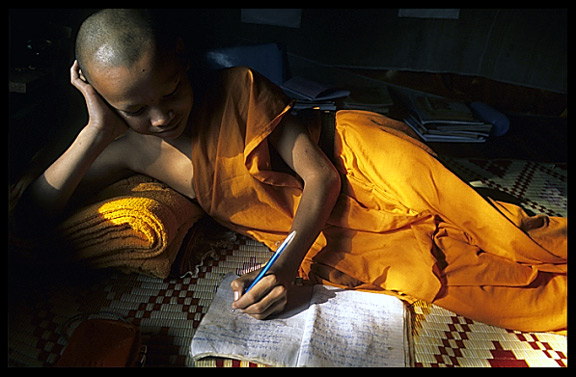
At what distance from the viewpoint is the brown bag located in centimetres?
77

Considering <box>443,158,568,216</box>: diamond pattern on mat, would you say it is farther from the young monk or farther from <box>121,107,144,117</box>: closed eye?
<box>121,107,144,117</box>: closed eye

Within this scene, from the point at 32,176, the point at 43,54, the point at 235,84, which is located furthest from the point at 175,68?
the point at 43,54

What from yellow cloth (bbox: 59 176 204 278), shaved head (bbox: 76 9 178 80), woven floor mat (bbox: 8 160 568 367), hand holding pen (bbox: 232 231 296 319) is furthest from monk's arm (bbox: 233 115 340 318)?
shaved head (bbox: 76 9 178 80)

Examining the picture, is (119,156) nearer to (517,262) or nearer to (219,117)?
(219,117)

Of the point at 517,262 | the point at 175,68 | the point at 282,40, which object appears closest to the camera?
the point at 175,68

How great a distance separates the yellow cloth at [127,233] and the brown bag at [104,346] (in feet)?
→ 0.73

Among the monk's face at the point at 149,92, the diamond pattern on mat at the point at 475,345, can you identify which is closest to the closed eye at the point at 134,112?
the monk's face at the point at 149,92

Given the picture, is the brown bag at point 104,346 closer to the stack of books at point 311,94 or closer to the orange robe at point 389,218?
the orange robe at point 389,218

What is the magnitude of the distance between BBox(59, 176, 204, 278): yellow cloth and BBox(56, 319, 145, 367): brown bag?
0.22m

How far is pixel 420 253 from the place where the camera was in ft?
3.43

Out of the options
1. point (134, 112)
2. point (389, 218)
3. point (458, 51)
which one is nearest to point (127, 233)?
point (134, 112)

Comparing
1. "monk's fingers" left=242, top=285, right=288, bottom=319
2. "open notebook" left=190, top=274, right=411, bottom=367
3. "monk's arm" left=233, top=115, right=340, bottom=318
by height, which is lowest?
"open notebook" left=190, top=274, right=411, bottom=367

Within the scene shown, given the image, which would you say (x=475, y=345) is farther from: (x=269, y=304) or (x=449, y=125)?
(x=449, y=125)

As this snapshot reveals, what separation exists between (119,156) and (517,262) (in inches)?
41.0
